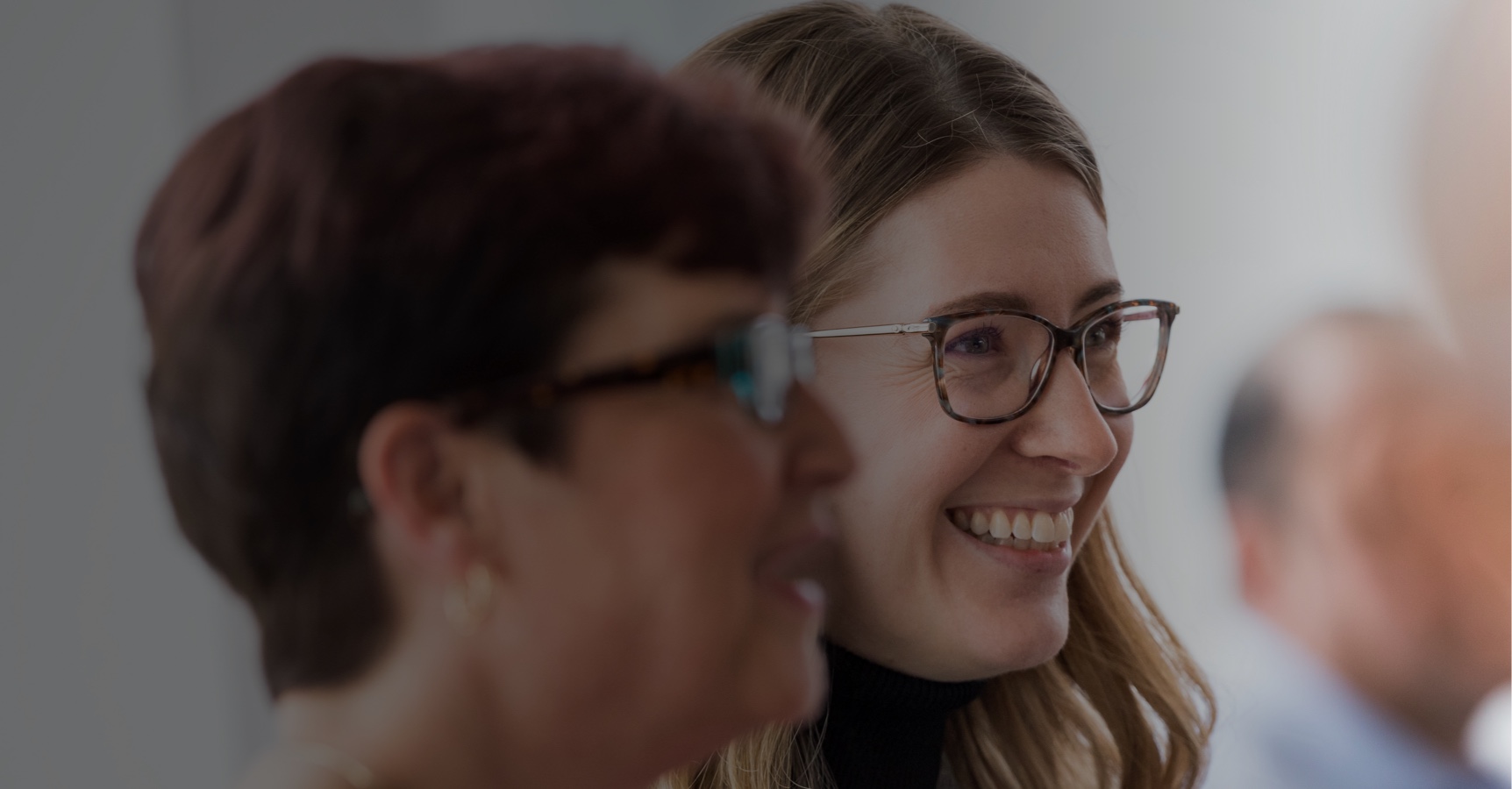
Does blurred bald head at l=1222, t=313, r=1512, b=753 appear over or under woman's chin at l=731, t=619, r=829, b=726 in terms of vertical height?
under

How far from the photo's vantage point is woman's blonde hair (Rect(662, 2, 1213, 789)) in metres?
1.01

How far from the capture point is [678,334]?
0.44m

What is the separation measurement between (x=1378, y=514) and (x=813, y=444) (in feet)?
5.45

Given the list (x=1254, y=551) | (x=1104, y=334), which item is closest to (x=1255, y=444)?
(x=1254, y=551)

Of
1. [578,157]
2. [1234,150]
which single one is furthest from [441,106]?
[1234,150]

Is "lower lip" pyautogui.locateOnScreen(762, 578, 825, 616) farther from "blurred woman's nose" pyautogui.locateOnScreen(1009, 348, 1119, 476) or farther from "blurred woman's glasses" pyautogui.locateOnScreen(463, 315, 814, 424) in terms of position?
"blurred woman's nose" pyautogui.locateOnScreen(1009, 348, 1119, 476)

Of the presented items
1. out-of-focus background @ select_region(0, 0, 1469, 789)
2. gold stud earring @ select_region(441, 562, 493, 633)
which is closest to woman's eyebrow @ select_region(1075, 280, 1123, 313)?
out-of-focus background @ select_region(0, 0, 1469, 789)

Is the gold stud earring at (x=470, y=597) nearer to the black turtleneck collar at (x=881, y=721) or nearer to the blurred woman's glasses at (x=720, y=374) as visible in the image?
the blurred woman's glasses at (x=720, y=374)

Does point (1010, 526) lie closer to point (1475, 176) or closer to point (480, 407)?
point (480, 407)

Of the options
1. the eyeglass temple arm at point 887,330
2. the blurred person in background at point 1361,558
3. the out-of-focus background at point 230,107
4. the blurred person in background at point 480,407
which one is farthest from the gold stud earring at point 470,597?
the blurred person in background at point 1361,558

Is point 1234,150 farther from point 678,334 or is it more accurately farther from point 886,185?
point 678,334

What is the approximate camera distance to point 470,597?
1.41ft

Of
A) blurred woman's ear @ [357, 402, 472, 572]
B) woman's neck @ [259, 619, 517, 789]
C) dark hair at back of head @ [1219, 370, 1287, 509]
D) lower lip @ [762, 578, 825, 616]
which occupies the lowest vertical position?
dark hair at back of head @ [1219, 370, 1287, 509]

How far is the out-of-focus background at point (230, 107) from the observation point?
0.84 metres
